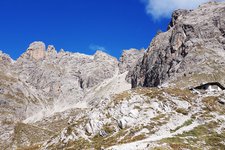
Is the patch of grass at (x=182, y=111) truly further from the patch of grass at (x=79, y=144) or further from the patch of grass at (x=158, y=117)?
the patch of grass at (x=79, y=144)

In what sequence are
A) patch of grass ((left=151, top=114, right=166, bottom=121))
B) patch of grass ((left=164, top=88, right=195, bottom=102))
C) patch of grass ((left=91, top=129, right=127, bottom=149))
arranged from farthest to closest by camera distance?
patch of grass ((left=164, top=88, right=195, bottom=102))
patch of grass ((left=151, top=114, right=166, bottom=121))
patch of grass ((left=91, top=129, right=127, bottom=149))

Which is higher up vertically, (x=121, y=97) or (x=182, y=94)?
(x=121, y=97)

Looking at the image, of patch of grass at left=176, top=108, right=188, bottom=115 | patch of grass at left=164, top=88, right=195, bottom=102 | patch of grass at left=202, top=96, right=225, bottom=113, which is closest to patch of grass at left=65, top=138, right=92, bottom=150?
patch of grass at left=176, top=108, right=188, bottom=115

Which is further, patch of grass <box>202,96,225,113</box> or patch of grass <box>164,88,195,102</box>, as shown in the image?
patch of grass <box>164,88,195,102</box>

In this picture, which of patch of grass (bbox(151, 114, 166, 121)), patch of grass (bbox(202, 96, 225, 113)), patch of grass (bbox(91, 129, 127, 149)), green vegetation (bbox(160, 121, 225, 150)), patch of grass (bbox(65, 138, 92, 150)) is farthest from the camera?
patch of grass (bbox(202, 96, 225, 113))

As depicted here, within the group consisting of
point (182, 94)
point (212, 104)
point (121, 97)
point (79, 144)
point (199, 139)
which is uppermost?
point (121, 97)

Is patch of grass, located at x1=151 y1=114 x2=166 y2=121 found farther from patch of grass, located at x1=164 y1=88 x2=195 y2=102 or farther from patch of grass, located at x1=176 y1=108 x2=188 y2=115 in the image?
patch of grass, located at x1=164 y1=88 x2=195 y2=102

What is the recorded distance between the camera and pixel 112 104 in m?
75.0

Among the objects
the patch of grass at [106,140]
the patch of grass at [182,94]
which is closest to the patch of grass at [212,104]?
the patch of grass at [182,94]

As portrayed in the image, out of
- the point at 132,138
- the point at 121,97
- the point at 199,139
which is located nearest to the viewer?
the point at 199,139

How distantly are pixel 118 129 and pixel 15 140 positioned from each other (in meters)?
137

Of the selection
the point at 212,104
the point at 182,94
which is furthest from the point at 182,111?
the point at 182,94

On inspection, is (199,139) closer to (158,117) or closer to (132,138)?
(132,138)

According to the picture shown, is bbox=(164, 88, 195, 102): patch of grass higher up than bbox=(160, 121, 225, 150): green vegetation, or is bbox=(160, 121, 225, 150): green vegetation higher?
bbox=(164, 88, 195, 102): patch of grass
